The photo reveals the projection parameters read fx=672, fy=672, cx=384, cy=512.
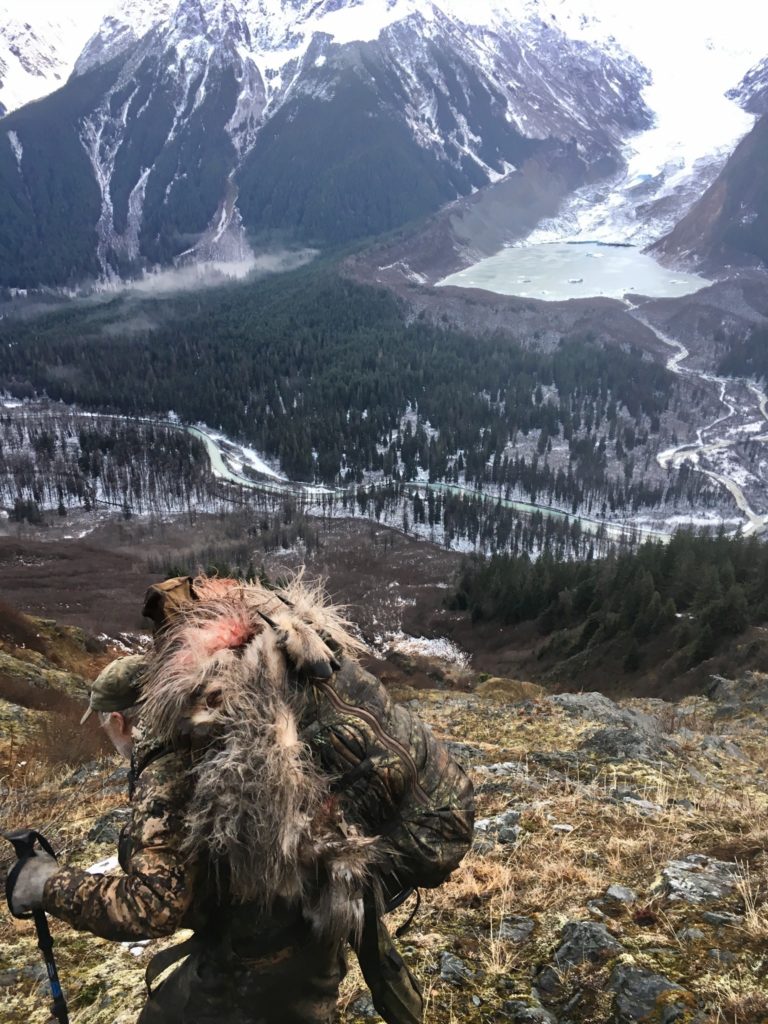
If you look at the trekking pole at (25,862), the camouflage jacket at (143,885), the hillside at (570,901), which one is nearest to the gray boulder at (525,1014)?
the hillside at (570,901)

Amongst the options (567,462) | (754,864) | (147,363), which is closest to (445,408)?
(567,462)

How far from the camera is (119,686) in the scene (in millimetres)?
3615

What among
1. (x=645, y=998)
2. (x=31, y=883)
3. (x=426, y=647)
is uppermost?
(x=31, y=883)

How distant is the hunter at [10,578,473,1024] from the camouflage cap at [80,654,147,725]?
0.56 feet

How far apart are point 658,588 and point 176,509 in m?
97.7

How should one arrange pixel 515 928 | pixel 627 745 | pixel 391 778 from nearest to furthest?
pixel 391 778 < pixel 515 928 < pixel 627 745

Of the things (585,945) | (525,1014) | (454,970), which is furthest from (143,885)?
(585,945)

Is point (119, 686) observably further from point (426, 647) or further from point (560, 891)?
point (426, 647)

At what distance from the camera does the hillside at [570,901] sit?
4160 millimetres

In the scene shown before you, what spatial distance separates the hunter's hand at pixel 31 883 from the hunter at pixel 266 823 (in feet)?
0.03

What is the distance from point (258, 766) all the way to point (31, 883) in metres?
1.15

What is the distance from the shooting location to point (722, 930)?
15.3ft

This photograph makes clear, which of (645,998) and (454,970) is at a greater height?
(645,998)

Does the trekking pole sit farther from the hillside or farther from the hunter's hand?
the hillside
